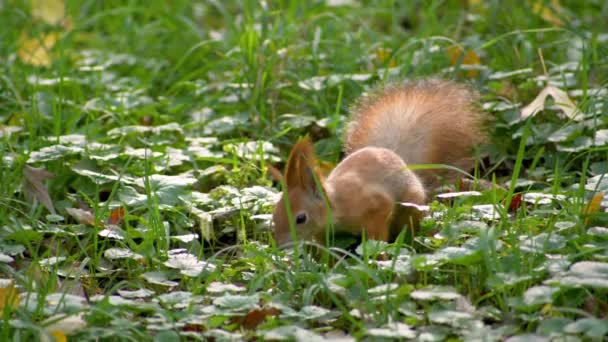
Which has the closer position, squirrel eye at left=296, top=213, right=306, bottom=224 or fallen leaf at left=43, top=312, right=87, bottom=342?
fallen leaf at left=43, top=312, right=87, bottom=342

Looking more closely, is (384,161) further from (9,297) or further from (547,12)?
(547,12)

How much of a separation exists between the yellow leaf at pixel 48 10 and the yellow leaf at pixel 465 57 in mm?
2126

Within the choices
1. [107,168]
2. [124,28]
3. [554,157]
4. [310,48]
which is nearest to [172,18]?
[124,28]

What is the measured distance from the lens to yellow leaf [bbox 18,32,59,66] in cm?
394

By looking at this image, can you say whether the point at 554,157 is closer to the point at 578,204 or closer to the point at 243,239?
the point at 578,204

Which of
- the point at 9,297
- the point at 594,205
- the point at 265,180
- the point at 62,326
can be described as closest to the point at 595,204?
the point at 594,205

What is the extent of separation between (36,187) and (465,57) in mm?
1778

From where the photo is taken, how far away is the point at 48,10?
4.66 m

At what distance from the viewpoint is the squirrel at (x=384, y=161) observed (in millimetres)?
2420

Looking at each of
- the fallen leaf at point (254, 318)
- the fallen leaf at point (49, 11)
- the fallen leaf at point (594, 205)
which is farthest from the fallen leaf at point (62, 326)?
the fallen leaf at point (49, 11)

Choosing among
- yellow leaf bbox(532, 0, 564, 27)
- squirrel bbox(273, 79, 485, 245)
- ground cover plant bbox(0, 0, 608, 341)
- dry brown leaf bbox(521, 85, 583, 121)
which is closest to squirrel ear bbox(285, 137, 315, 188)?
squirrel bbox(273, 79, 485, 245)

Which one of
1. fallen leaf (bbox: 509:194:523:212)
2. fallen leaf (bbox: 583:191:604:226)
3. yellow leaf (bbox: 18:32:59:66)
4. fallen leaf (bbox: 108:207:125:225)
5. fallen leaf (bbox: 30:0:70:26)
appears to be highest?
fallen leaf (bbox: 30:0:70:26)

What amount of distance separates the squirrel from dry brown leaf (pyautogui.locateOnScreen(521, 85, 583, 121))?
176 mm

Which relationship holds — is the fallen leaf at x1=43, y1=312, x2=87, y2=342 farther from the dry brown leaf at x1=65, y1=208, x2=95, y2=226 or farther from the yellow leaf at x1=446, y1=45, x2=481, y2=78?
the yellow leaf at x1=446, y1=45, x2=481, y2=78
